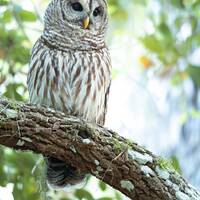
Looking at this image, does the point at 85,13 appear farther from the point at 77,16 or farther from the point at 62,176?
the point at 62,176

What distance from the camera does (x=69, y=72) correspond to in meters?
3.79

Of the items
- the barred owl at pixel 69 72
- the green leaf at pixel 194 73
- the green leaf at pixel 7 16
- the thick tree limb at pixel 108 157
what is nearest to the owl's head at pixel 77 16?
the barred owl at pixel 69 72

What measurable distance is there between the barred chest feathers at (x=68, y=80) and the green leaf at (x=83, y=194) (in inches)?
16.2

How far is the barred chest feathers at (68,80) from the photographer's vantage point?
3.78 metres

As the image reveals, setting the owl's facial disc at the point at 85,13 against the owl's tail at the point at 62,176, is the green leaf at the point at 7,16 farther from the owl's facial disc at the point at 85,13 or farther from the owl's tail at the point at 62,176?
the owl's tail at the point at 62,176

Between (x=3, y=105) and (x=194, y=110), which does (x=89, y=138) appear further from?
(x=194, y=110)

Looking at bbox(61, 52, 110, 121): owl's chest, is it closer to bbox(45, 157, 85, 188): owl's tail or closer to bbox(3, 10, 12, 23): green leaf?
bbox(45, 157, 85, 188): owl's tail

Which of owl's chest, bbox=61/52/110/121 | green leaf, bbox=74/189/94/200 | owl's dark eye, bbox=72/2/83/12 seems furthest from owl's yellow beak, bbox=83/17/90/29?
green leaf, bbox=74/189/94/200

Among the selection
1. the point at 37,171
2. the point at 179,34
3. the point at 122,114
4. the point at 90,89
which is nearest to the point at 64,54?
the point at 90,89

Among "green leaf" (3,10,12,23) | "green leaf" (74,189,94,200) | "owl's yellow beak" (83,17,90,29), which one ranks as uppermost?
"owl's yellow beak" (83,17,90,29)

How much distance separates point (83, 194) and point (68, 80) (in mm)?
653

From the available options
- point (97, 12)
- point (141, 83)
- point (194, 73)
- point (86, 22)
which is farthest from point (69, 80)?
point (141, 83)

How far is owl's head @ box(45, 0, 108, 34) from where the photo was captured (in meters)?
4.09

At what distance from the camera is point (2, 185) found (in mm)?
3811
